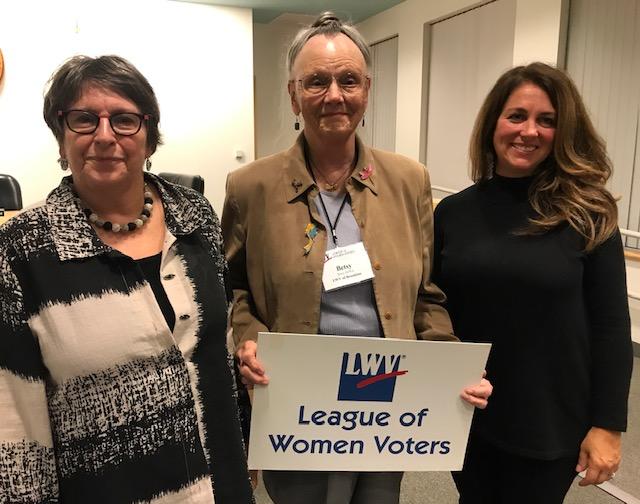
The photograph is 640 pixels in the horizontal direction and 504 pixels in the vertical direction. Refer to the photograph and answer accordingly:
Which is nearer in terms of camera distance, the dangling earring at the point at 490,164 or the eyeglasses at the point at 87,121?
the eyeglasses at the point at 87,121

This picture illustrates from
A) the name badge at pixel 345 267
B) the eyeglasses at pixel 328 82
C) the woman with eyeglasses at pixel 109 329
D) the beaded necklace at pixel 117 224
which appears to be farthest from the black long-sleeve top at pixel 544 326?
the beaded necklace at pixel 117 224

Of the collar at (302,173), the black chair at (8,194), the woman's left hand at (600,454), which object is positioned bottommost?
the woman's left hand at (600,454)

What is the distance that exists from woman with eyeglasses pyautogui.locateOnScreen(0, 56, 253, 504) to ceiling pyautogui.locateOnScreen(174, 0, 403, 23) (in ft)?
19.7

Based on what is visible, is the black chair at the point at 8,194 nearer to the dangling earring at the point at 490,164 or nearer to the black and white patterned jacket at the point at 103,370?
the black and white patterned jacket at the point at 103,370

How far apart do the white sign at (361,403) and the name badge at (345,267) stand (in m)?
0.14

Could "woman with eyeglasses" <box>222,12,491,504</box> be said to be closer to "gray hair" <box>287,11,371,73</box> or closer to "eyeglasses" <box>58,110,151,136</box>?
"gray hair" <box>287,11,371,73</box>

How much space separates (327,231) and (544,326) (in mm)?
606

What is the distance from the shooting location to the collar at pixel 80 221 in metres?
0.94

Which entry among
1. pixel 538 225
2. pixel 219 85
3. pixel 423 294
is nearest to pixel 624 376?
pixel 538 225

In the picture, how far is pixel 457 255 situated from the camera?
142cm

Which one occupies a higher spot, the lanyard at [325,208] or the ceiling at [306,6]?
the ceiling at [306,6]

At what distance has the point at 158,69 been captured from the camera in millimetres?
6266

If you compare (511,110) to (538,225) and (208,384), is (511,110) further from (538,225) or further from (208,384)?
(208,384)

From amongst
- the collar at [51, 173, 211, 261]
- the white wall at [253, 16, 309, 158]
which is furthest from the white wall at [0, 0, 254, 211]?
the collar at [51, 173, 211, 261]
